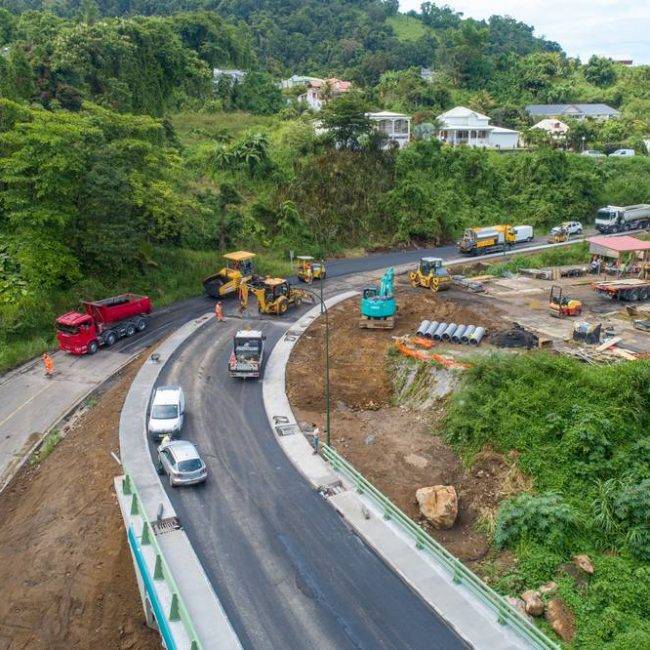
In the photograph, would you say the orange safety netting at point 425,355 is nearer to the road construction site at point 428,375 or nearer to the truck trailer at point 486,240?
the road construction site at point 428,375

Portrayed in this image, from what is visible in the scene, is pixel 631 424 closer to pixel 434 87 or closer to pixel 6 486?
pixel 6 486

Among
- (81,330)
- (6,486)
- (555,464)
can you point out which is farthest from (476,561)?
(81,330)

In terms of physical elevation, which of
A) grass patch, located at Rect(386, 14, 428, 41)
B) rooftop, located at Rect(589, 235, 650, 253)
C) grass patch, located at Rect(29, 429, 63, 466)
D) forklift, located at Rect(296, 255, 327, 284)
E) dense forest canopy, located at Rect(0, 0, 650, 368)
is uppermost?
grass patch, located at Rect(386, 14, 428, 41)

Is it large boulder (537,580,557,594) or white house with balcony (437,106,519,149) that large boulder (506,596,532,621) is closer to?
large boulder (537,580,557,594)

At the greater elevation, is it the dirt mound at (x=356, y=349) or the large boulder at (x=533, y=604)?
the dirt mound at (x=356, y=349)

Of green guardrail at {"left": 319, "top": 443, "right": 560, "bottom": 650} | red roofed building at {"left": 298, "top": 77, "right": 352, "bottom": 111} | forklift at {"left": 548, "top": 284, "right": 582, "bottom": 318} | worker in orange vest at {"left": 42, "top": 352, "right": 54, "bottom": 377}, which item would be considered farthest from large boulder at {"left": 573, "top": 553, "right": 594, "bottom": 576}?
red roofed building at {"left": 298, "top": 77, "right": 352, "bottom": 111}

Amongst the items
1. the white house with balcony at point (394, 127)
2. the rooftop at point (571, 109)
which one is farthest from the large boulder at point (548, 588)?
the rooftop at point (571, 109)
